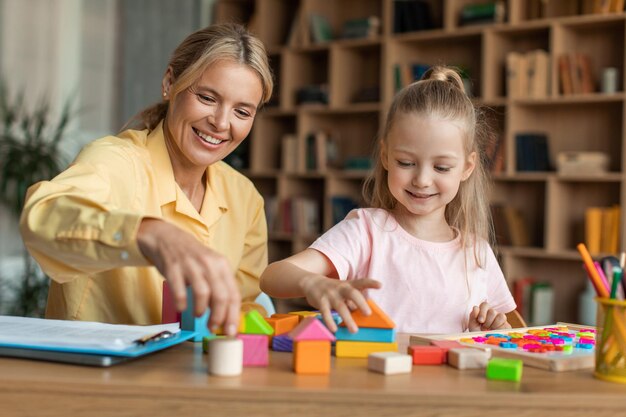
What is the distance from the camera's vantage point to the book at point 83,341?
1.04 m

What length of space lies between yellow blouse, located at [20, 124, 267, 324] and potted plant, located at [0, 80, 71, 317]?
2321 millimetres

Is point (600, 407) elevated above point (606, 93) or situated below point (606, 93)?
below

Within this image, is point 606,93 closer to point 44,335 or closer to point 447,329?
point 447,329

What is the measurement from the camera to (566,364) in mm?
1114

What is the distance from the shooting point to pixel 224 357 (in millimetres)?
999

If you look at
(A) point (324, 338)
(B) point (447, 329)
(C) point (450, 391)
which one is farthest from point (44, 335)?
(B) point (447, 329)

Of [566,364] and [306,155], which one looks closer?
[566,364]

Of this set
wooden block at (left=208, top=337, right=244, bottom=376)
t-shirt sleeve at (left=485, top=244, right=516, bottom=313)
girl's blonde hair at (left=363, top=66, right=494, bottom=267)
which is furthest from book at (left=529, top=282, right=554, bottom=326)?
wooden block at (left=208, top=337, right=244, bottom=376)

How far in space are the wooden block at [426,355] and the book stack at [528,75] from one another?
3559 mm

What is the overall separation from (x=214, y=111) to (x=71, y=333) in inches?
32.7

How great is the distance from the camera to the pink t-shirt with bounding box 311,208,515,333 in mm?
1655

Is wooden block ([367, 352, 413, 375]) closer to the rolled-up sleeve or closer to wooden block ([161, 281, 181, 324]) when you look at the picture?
the rolled-up sleeve

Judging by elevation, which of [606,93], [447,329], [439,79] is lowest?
[447,329]

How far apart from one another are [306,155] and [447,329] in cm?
379
